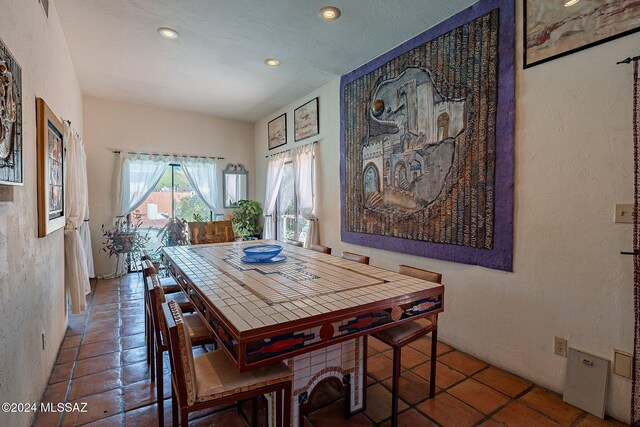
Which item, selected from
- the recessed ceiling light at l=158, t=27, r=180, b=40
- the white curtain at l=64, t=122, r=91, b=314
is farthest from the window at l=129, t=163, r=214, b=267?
the recessed ceiling light at l=158, t=27, r=180, b=40

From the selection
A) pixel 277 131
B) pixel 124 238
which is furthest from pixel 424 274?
pixel 124 238

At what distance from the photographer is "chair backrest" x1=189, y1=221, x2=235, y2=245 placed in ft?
12.2

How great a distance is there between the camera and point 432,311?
1.59 meters

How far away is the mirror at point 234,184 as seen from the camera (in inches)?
230

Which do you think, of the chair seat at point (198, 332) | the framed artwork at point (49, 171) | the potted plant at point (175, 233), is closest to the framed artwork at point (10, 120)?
the framed artwork at point (49, 171)

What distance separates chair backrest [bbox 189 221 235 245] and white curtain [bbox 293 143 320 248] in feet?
3.51

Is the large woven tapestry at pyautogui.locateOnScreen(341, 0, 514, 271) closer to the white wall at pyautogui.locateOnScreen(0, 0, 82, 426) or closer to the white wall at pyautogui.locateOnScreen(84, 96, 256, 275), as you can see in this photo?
the white wall at pyautogui.locateOnScreen(0, 0, 82, 426)

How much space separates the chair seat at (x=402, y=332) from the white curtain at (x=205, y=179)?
15.3 feet

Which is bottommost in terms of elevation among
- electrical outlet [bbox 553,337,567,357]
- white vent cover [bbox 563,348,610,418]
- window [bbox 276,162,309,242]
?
white vent cover [bbox 563,348,610,418]

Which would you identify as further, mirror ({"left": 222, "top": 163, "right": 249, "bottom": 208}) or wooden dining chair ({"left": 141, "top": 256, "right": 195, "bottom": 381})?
mirror ({"left": 222, "top": 163, "right": 249, "bottom": 208})

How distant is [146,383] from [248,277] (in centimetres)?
114

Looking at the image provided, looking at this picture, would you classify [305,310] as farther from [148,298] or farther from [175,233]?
[175,233]

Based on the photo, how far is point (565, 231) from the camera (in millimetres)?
1919

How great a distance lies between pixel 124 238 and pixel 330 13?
13.3ft
